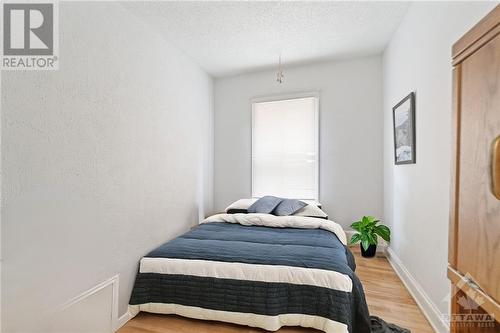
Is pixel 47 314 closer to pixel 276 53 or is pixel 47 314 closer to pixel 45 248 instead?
pixel 45 248

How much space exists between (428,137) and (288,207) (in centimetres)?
167

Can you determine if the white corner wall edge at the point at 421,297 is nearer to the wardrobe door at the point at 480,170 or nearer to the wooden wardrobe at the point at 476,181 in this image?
the wooden wardrobe at the point at 476,181

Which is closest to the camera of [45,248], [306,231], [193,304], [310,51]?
[45,248]

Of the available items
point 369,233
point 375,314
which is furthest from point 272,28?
point 375,314

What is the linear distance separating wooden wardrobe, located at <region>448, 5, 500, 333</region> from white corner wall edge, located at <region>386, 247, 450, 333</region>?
1081mm

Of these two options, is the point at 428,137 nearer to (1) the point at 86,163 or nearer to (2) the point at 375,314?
(2) the point at 375,314

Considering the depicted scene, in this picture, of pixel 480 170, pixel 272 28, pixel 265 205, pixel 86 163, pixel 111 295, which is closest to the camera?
pixel 480 170

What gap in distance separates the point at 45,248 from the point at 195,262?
0.94 m

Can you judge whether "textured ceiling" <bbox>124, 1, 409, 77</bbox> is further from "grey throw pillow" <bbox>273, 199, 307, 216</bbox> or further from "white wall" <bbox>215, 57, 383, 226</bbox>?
"grey throw pillow" <bbox>273, 199, 307, 216</bbox>

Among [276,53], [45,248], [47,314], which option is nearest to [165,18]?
[276,53]

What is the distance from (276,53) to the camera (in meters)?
3.08

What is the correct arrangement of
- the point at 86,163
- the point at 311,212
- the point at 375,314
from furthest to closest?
the point at 311,212, the point at 375,314, the point at 86,163

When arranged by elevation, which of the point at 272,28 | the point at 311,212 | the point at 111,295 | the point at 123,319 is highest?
the point at 272,28

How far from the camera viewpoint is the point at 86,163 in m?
1.61
